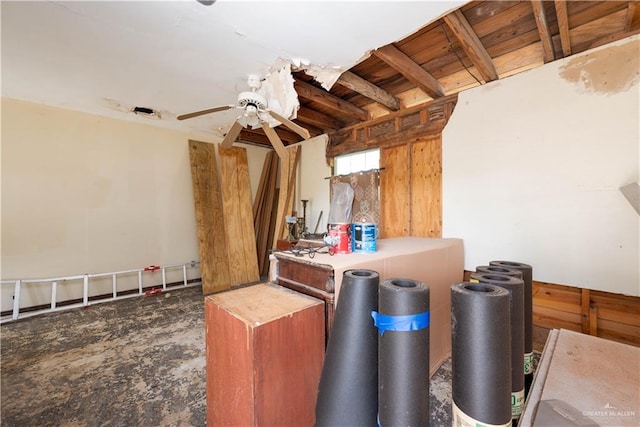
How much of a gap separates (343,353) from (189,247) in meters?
3.94

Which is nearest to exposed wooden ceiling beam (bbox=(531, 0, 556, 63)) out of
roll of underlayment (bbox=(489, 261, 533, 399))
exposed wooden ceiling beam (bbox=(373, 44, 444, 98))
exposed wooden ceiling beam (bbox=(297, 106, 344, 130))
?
exposed wooden ceiling beam (bbox=(373, 44, 444, 98))

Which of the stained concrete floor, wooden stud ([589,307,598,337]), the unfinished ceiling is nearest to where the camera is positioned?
the stained concrete floor

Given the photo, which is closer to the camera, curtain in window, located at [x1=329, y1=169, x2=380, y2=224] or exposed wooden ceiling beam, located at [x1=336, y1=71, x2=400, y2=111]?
exposed wooden ceiling beam, located at [x1=336, y1=71, x2=400, y2=111]

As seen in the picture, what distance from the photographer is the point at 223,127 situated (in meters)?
4.09

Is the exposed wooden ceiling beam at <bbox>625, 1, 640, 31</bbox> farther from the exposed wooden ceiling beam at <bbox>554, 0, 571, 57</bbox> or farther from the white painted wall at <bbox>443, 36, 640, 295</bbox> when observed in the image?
the exposed wooden ceiling beam at <bbox>554, 0, 571, 57</bbox>

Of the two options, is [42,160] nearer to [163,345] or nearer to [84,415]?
[163,345]

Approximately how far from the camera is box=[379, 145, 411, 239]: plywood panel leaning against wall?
3186 mm

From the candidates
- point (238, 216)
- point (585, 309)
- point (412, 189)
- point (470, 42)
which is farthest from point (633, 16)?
point (238, 216)

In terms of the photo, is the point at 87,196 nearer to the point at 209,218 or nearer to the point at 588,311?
the point at 209,218

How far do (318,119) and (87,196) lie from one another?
11.5ft

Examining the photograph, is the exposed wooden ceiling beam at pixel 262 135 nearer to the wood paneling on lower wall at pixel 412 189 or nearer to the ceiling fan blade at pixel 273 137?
the ceiling fan blade at pixel 273 137

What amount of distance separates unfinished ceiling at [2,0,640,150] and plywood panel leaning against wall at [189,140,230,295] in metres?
1.32

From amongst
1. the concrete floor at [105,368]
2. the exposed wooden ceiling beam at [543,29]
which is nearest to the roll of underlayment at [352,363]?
the concrete floor at [105,368]

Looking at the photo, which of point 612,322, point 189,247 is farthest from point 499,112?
point 189,247
